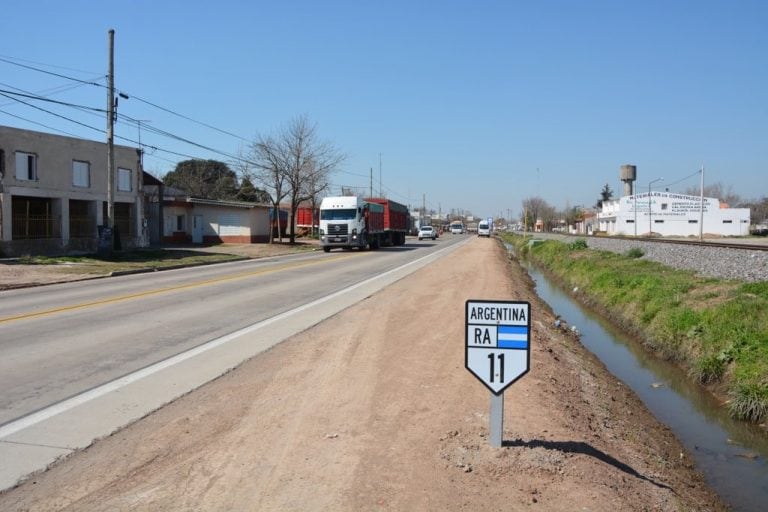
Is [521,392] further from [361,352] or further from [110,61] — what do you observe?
[110,61]

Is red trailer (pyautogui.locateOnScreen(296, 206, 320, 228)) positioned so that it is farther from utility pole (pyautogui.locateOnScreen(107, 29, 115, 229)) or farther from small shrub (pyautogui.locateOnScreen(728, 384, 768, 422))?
small shrub (pyautogui.locateOnScreen(728, 384, 768, 422))

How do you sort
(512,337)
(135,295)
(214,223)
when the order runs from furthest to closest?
(214,223) < (135,295) < (512,337)

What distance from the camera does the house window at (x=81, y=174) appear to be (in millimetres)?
32969

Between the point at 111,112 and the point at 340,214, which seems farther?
the point at 340,214

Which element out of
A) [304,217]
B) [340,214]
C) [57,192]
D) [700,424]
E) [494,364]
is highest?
[57,192]

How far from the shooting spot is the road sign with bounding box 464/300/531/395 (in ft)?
16.5

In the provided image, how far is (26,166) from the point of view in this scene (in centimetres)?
2992

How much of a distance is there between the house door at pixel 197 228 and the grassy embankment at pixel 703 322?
3517 centimetres

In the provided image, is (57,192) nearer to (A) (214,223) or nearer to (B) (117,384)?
(A) (214,223)

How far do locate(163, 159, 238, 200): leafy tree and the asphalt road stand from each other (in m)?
71.2

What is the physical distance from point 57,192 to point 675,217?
86.6m

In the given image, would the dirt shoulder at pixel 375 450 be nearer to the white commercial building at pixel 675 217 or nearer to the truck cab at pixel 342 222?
the truck cab at pixel 342 222

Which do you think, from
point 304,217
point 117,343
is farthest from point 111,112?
point 304,217

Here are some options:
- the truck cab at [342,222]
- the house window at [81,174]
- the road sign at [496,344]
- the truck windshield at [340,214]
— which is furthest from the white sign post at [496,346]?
the truck windshield at [340,214]
